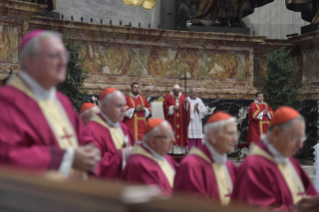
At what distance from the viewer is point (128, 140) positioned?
17.3ft

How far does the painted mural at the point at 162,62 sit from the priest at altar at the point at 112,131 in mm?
7573

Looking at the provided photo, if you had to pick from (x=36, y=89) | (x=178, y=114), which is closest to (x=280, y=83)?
(x=178, y=114)

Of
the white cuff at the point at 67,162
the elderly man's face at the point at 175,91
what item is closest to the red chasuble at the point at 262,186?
the white cuff at the point at 67,162

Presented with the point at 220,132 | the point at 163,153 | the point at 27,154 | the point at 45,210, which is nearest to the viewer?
the point at 45,210

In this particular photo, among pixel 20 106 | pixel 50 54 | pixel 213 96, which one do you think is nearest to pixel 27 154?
pixel 20 106

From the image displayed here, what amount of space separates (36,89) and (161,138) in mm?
1533

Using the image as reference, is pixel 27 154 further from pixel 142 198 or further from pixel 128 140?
pixel 128 140

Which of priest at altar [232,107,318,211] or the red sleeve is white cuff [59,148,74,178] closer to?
the red sleeve

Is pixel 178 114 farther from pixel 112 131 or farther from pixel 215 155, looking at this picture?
pixel 215 155

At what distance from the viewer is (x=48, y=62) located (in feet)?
9.47

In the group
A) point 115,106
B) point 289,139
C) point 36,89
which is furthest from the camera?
point 115,106

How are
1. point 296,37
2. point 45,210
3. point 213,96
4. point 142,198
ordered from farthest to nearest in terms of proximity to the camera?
point 296,37 < point 213,96 < point 45,210 < point 142,198

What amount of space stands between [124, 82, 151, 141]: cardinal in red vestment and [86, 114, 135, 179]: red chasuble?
613 cm

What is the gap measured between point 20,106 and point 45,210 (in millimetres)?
1497
